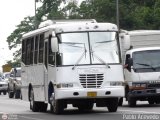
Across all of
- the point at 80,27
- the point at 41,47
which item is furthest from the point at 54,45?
the point at 41,47

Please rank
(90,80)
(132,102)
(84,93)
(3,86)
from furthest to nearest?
1. (3,86)
2. (132,102)
3. (90,80)
4. (84,93)

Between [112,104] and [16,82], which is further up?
[112,104]

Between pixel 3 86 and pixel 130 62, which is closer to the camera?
pixel 130 62

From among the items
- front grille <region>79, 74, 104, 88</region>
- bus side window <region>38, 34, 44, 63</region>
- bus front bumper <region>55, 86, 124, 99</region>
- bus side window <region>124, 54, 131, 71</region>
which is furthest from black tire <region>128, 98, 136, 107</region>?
front grille <region>79, 74, 104, 88</region>

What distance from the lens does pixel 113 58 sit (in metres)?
23.5

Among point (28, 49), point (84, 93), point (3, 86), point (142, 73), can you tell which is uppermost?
point (28, 49)

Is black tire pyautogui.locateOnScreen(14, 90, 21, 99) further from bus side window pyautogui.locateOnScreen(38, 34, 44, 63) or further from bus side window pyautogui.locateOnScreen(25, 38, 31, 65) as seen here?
bus side window pyautogui.locateOnScreen(38, 34, 44, 63)

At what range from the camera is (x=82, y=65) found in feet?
75.5

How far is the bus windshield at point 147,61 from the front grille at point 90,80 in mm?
5282

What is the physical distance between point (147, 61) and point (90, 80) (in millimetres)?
5712

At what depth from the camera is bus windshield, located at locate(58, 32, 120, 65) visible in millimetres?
23156

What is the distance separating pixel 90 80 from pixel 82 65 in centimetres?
54

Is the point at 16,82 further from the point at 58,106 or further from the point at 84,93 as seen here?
the point at 84,93

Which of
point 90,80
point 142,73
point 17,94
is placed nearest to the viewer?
point 90,80
